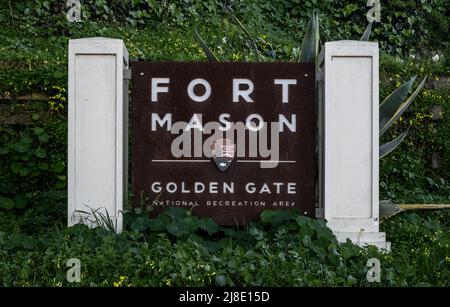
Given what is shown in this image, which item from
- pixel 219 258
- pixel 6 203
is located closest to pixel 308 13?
pixel 6 203

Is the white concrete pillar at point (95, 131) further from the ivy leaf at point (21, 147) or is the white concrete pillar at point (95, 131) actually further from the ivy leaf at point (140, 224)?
the ivy leaf at point (21, 147)

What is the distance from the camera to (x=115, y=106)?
16.0 ft

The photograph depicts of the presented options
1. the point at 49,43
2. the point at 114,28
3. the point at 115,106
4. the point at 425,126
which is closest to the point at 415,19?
the point at 425,126

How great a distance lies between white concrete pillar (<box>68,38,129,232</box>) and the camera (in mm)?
4840

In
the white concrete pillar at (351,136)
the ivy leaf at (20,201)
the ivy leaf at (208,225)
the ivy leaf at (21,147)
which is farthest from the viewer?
the ivy leaf at (21,147)

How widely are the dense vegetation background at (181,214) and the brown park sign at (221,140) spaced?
22cm

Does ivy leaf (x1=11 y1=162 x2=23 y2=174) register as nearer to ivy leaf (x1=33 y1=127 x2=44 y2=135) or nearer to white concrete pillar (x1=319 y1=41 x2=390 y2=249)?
ivy leaf (x1=33 y1=127 x2=44 y2=135)

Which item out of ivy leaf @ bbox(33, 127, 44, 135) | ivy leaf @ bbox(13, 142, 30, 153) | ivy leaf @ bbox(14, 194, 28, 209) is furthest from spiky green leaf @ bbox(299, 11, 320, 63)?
ivy leaf @ bbox(14, 194, 28, 209)

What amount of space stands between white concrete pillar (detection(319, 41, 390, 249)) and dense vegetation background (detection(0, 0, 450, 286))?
0.96ft

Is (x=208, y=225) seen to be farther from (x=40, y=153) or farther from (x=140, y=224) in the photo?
(x=40, y=153)

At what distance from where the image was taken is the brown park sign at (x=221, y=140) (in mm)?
4926

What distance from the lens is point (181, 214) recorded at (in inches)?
189

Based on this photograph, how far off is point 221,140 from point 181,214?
1.88ft


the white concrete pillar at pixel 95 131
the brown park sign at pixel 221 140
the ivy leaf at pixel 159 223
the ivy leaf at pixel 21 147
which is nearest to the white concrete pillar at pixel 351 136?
the brown park sign at pixel 221 140
